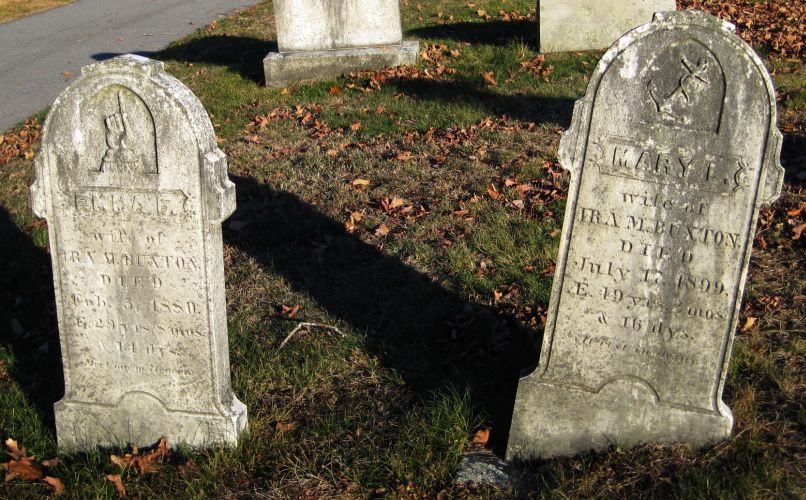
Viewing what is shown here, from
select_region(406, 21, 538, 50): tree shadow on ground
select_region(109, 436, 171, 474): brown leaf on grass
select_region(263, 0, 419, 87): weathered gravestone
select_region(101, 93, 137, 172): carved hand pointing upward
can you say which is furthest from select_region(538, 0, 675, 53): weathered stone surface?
select_region(109, 436, 171, 474): brown leaf on grass

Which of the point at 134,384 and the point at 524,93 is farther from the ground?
the point at 524,93

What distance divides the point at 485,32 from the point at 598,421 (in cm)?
893

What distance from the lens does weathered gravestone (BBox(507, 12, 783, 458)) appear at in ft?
A: 10.3

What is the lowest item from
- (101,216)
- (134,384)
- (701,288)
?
(134,384)

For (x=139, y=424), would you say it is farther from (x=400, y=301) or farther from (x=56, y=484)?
(x=400, y=301)

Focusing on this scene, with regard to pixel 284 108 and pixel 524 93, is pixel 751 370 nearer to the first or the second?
pixel 524 93

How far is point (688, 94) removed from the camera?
3.14 m

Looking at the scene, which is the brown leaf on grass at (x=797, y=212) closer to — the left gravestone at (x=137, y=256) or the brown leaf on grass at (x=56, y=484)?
the left gravestone at (x=137, y=256)

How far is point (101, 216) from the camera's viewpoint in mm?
3506

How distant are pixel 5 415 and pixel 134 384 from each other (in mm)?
821

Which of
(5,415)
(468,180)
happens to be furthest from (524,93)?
(5,415)

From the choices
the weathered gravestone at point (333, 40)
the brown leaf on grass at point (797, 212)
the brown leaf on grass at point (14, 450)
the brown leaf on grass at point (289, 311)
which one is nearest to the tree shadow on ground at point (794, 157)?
the brown leaf on grass at point (797, 212)

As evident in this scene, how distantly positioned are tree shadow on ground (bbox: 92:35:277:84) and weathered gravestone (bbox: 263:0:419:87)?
0.71 m

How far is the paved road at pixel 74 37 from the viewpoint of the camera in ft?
37.9
